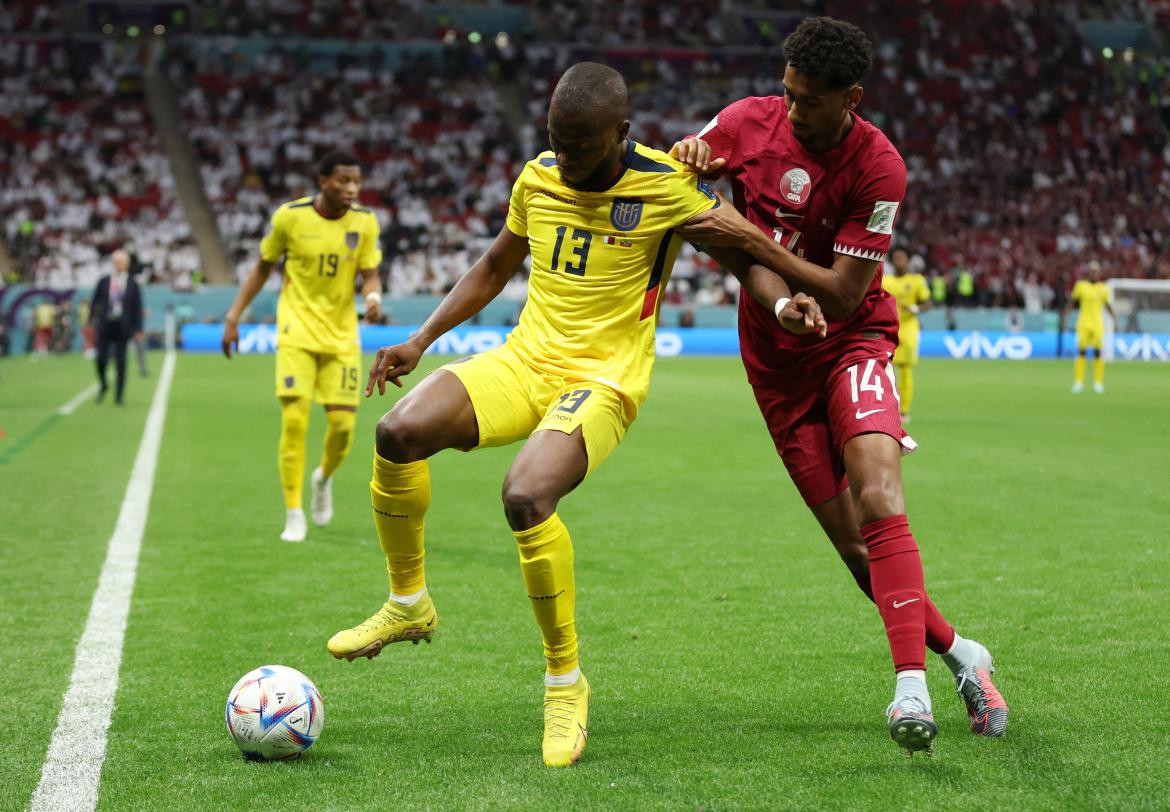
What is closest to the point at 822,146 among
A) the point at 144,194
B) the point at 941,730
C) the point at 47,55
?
the point at 941,730

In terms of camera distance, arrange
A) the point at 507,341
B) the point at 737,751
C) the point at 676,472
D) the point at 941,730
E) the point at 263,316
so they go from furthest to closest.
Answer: the point at 263,316, the point at 676,472, the point at 507,341, the point at 941,730, the point at 737,751

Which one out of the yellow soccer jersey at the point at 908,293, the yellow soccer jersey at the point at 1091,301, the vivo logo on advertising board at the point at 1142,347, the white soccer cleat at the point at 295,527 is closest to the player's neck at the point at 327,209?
the white soccer cleat at the point at 295,527

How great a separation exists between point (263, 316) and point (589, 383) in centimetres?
2969

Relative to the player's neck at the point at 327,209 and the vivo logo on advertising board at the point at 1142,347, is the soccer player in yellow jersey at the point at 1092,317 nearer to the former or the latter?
the vivo logo on advertising board at the point at 1142,347

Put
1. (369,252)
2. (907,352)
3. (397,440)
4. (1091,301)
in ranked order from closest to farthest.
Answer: (397,440) → (369,252) → (907,352) → (1091,301)

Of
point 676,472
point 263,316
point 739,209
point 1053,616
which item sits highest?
point 739,209

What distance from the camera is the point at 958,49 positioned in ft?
152

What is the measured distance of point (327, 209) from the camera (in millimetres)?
8773

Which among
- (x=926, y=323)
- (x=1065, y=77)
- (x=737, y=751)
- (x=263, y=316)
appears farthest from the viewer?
(x=1065, y=77)

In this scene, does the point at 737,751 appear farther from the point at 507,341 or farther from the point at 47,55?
the point at 47,55

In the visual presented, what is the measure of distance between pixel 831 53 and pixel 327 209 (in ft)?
16.7

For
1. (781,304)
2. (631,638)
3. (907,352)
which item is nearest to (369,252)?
(631,638)

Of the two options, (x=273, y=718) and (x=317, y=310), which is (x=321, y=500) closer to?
(x=317, y=310)

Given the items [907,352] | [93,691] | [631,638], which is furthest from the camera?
[907,352]
